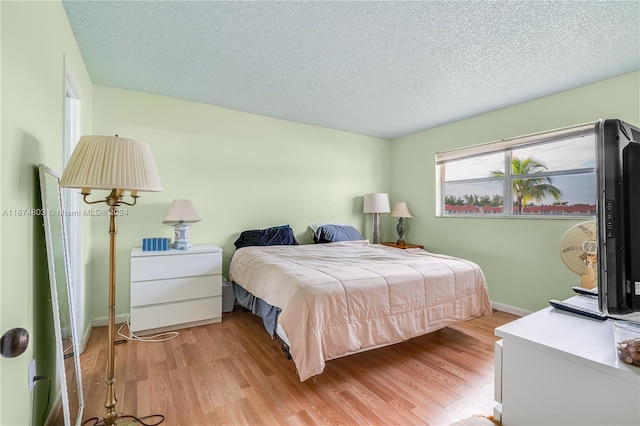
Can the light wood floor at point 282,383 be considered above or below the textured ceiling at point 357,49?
below

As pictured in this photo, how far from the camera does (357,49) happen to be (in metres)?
2.13

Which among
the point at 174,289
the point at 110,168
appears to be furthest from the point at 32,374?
the point at 174,289

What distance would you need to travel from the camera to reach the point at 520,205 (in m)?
3.19

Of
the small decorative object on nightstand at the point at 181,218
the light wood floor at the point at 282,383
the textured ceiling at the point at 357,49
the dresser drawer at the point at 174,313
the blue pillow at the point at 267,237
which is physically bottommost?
the light wood floor at the point at 282,383

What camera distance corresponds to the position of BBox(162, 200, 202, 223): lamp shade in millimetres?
2811

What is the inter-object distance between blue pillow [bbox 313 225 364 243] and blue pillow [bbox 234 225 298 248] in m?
0.36

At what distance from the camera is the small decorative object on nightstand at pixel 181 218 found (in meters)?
2.81

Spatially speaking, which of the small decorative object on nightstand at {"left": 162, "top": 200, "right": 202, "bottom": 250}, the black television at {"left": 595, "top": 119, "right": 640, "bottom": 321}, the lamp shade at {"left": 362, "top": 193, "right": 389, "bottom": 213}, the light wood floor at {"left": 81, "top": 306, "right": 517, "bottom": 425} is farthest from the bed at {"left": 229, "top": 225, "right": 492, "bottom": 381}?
the lamp shade at {"left": 362, "top": 193, "right": 389, "bottom": 213}

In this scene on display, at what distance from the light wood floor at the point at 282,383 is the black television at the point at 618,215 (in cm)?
111

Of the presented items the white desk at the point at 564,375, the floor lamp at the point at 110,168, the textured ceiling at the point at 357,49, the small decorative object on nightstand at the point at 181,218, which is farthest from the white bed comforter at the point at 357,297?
the textured ceiling at the point at 357,49

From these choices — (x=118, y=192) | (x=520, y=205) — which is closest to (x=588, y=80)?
(x=520, y=205)

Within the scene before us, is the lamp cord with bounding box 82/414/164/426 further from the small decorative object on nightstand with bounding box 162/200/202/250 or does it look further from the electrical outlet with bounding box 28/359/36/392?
the small decorative object on nightstand with bounding box 162/200/202/250

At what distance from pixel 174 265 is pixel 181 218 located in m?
0.46

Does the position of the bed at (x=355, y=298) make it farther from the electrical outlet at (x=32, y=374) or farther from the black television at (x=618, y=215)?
the black television at (x=618, y=215)
